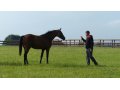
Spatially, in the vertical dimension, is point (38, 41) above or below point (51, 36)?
below

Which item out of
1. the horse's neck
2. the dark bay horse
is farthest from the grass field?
the horse's neck

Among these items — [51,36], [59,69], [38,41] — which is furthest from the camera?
[51,36]

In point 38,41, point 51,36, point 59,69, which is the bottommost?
point 59,69

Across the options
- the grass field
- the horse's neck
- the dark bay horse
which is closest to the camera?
the grass field

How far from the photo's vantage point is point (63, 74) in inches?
519

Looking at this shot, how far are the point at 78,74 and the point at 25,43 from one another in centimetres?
519

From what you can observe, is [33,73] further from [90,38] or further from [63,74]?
[90,38]

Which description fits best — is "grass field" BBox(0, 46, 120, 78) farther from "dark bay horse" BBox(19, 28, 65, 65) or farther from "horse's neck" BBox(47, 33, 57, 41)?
"horse's neck" BBox(47, 33, 57, 41)

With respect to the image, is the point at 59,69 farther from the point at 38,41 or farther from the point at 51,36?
the point at 51,36

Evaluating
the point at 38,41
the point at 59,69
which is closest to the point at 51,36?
the point at 38,41

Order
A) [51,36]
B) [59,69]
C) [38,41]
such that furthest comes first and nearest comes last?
1. [51,36]
2. [38,41]
3. [59,69]

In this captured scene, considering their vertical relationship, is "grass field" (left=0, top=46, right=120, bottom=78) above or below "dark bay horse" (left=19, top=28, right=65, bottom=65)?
below

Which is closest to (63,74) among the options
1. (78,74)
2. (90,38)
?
(78,74)

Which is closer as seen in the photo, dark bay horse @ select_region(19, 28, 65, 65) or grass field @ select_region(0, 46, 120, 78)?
grass field @ select_region(0, 46, 120, 78)
